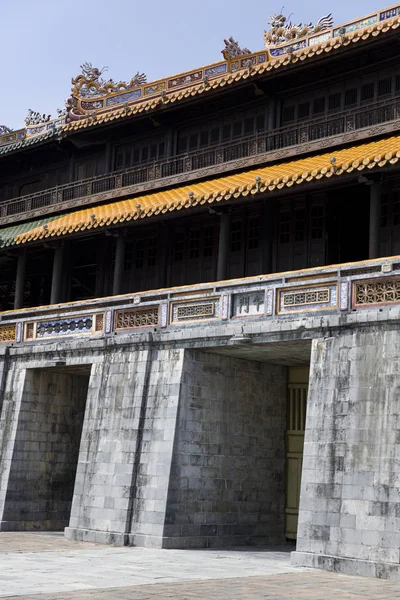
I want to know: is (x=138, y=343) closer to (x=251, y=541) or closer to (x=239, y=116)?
(x=251, y=541)

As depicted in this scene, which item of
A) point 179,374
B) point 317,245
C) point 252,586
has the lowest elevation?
point 252,586

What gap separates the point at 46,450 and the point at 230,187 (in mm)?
8515

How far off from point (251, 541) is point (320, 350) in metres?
5.49

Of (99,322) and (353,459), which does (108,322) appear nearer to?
(99,322)

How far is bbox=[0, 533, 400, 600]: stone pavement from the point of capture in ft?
40.4

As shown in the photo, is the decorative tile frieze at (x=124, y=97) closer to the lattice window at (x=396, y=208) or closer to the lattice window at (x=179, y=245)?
the lattice window at (x=179, y=245)

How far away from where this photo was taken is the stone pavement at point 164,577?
40.4 feet

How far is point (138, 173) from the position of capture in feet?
86.5

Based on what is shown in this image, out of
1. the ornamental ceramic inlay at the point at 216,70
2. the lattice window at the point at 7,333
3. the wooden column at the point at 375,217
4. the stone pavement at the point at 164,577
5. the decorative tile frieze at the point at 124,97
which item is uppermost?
the decorative tile frieze at the point at 124,97

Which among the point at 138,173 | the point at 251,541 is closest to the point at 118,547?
the point at 251,541

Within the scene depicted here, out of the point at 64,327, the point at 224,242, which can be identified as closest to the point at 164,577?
the point at 224,242

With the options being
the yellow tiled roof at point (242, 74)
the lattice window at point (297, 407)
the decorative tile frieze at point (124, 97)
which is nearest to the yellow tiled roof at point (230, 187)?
the yellow tiled roof at point (242, 74)

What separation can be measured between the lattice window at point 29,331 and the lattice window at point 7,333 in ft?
1.88

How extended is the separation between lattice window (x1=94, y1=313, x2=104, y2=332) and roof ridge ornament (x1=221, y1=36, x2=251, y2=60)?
8115mm
